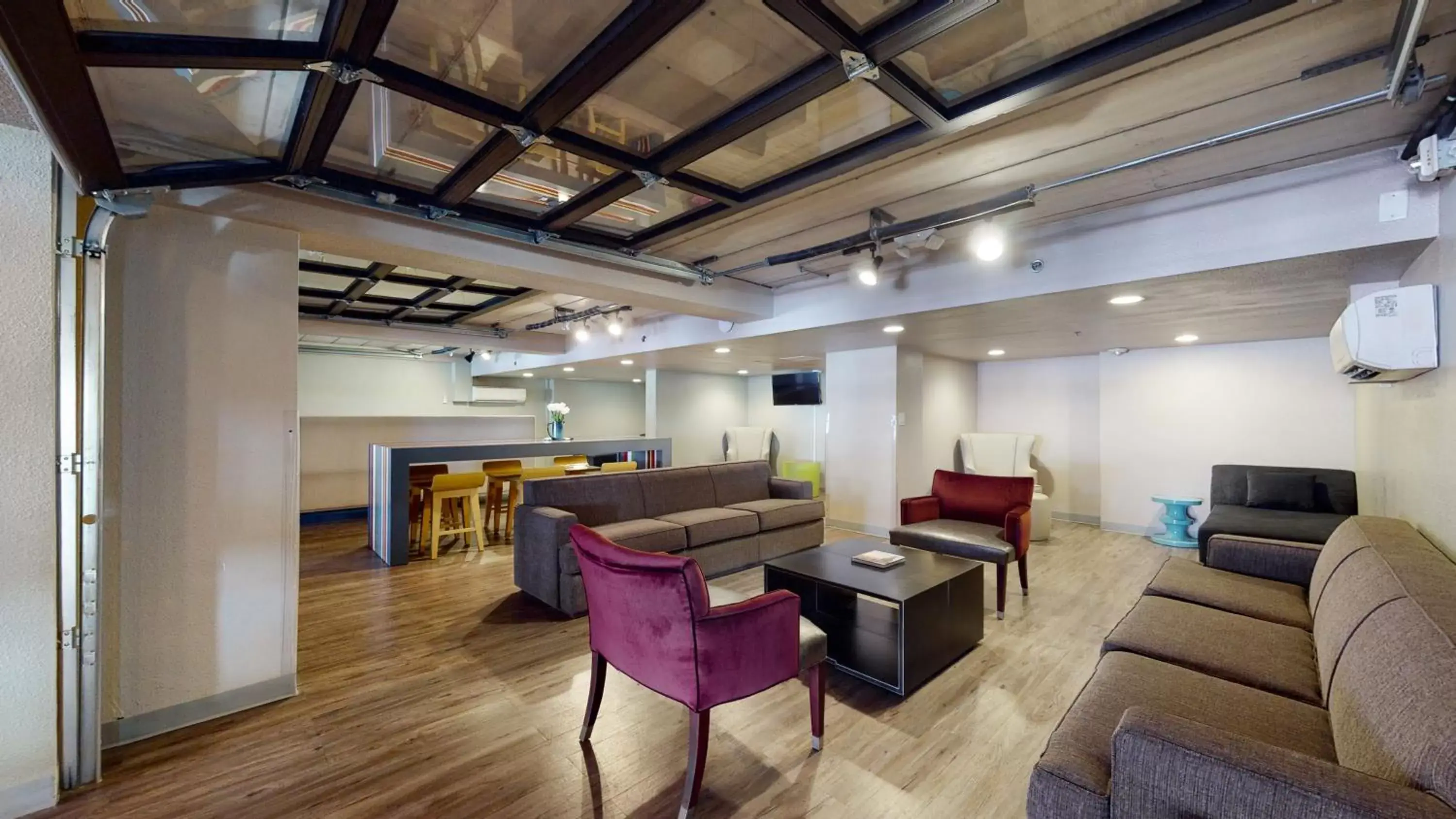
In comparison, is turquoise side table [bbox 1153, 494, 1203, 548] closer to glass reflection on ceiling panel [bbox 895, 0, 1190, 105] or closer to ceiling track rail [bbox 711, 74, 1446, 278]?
ceiling track rail [bbox 711, 74, 1446, 278]

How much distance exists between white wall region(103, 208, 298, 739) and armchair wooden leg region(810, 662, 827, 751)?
240 cm

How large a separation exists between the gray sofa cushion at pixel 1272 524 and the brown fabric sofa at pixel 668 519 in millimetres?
2858

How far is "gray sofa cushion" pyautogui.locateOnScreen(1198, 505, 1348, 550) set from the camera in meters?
3.62

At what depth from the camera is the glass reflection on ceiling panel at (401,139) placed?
1.95 meters

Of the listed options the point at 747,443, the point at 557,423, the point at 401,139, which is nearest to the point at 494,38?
the point at 401,139

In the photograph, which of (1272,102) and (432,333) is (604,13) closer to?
(1272,102)

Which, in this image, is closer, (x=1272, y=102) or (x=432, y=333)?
(x=1272, y=102)

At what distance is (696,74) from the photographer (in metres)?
1.77

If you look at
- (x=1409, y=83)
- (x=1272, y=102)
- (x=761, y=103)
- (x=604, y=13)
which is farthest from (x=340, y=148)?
(x=1409, y=83)

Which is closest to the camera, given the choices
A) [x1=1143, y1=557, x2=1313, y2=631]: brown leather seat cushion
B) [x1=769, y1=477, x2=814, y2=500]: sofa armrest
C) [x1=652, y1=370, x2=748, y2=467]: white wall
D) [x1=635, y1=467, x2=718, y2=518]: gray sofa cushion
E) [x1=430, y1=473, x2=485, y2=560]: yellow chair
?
[x1=1143, y1=557, x2=1313, y2=631]: brown leather seat cushion

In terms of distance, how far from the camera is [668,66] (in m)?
1.73

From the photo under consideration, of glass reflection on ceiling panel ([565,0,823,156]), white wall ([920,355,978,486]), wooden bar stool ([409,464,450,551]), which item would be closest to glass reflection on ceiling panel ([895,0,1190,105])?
glass reflection on ceiling panel ([565,0,823,156])

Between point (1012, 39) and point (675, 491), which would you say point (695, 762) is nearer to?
point (1012, 39)

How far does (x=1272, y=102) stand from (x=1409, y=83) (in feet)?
1.04
